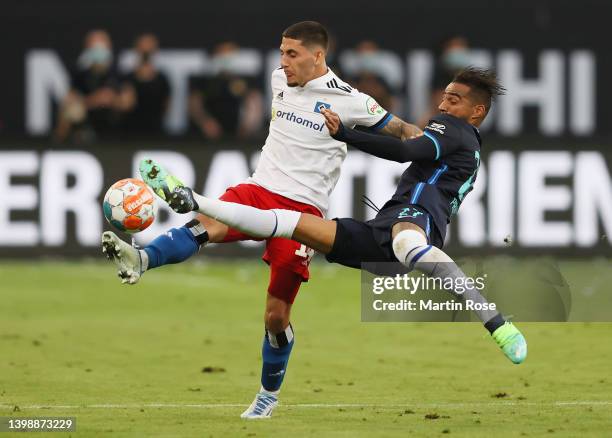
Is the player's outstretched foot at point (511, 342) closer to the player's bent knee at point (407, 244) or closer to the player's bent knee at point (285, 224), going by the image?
the player's bent knee at point (407, 244)

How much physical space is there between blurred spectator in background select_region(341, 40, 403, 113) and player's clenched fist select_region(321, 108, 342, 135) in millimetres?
11429

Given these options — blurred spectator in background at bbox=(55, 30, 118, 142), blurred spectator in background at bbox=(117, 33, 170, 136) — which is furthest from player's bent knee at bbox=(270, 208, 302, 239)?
blurred spectator in background at bbox=(117, 33, 170, 136)

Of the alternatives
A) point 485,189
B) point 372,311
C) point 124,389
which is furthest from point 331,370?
point 485,189

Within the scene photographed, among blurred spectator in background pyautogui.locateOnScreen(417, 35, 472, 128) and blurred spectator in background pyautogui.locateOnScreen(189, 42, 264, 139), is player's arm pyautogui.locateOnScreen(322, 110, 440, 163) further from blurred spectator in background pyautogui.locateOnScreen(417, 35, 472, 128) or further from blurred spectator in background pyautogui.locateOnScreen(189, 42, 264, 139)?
blurred spectator in background pyautogui.locateOnScreen(189, 42, 264, 139)

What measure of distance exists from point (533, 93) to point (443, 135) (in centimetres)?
1335

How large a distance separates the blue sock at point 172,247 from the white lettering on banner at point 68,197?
8.55 m

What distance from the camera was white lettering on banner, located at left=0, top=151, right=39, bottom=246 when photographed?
57.2 ft

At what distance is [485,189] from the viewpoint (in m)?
17.4

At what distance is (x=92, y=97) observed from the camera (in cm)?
2059

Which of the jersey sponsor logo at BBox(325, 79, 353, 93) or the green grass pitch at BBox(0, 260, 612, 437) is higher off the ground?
the jersey sponsor logo at BBox(325, 79, 353, 93)

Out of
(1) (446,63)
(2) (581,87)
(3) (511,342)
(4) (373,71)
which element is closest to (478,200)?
(1) (446,63)

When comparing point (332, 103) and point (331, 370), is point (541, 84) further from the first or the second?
point (332, 103)

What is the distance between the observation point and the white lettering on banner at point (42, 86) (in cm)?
2206

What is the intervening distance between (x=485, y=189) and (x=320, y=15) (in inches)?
222
